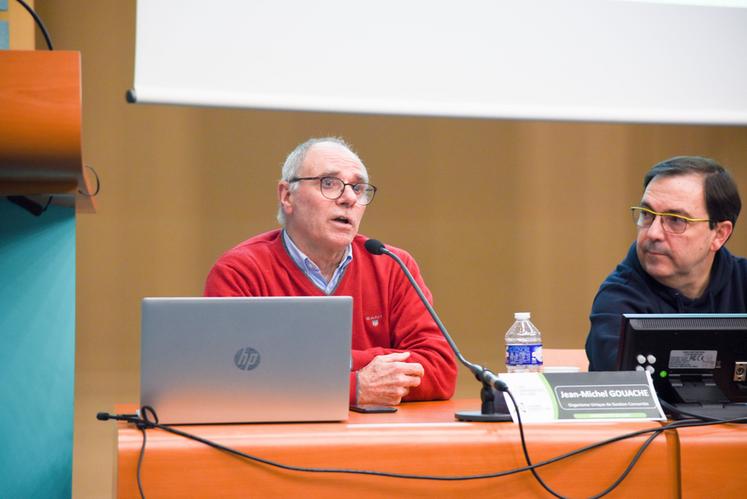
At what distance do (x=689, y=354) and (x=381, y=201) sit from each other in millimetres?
2110

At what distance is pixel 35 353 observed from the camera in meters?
1.78

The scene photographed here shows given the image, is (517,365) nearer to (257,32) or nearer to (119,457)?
(119,457)

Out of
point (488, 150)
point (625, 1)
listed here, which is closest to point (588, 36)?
point (625, 1)

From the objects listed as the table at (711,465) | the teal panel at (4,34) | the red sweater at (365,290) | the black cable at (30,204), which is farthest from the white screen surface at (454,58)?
the table at (711,465)

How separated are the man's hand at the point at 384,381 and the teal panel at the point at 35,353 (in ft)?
2.11

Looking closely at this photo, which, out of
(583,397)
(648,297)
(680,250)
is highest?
(680,250)

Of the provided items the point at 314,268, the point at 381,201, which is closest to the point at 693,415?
the point at 314,268

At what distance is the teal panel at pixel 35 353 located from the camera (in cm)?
173

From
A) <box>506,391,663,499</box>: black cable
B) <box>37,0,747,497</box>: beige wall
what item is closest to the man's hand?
<box>506,391,663,499</box>: black cable

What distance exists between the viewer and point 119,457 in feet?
3.70

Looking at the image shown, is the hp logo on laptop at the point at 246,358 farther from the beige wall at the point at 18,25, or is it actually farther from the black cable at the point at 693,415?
the beige wall at the point at 18,25

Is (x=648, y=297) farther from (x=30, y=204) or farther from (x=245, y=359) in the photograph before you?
(x=30, y=204)

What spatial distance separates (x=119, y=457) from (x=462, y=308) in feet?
8.33

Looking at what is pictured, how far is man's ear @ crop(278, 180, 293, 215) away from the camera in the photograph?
2.21 m
